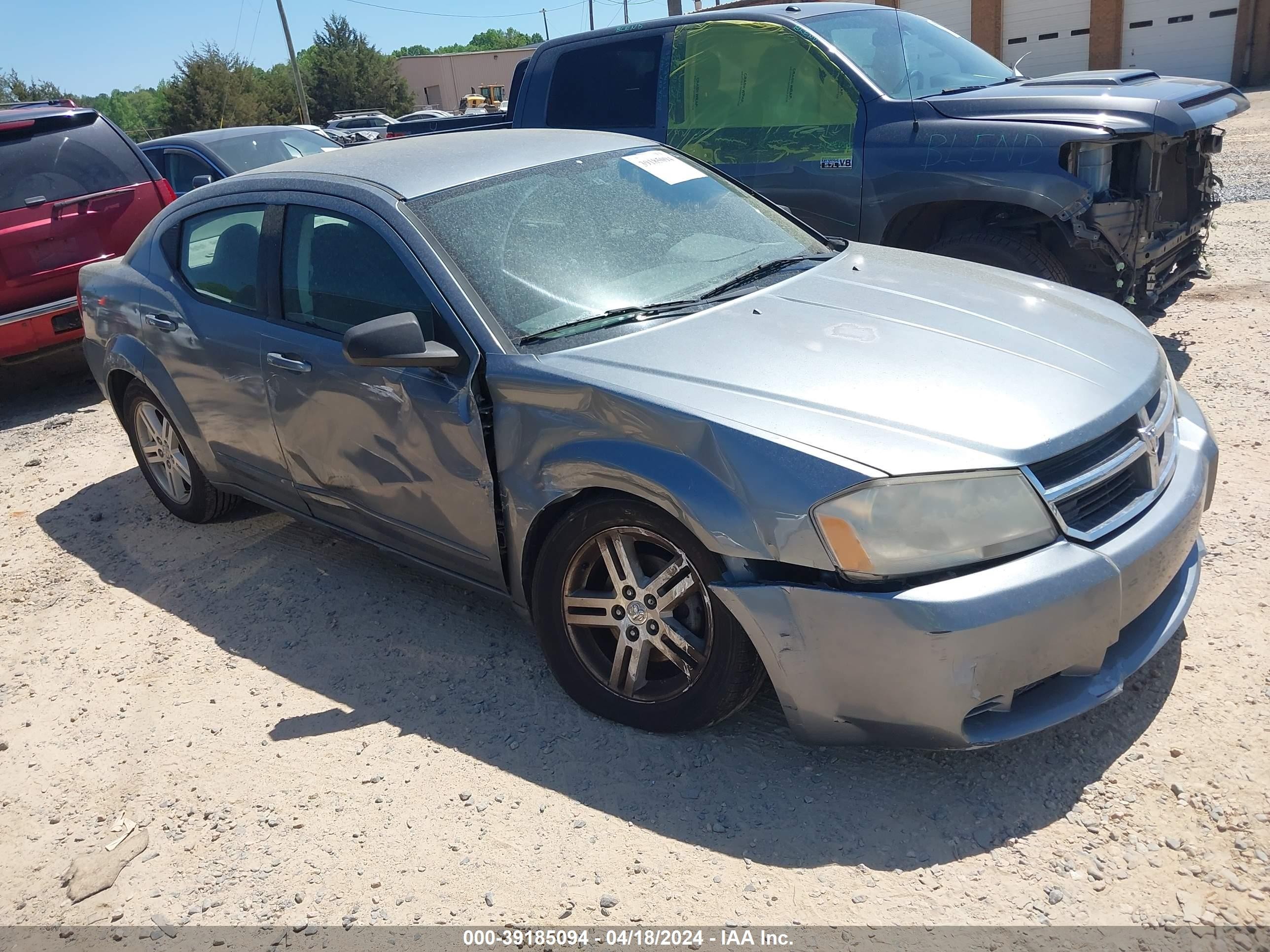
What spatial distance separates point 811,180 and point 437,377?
11.0ft

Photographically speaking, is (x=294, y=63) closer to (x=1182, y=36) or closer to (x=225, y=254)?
(x=1182, y=36)

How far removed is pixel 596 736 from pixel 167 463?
10.2ft

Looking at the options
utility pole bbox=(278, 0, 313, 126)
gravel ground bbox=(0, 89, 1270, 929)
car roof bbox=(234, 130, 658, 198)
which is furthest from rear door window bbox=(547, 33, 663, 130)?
utility pole bbox=(278, 0, 313, 126)

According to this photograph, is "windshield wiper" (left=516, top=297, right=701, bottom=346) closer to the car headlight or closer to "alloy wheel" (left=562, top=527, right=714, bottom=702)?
"alloy wheel" (left=562, top=527, right=714, bottom=702)

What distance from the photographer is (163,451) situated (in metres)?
5.11

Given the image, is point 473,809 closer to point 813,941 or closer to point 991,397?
point 813,941

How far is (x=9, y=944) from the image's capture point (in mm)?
2701

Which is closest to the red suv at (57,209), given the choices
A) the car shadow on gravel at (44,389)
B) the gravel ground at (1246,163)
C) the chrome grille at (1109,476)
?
the car shadow on gravel at (44,389)

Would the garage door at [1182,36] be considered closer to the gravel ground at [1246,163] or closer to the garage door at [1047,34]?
the garage door at [1047,34]

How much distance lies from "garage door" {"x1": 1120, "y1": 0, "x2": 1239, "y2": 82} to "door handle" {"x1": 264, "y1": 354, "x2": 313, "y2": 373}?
26.0 metres

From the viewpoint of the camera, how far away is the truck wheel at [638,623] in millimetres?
2830

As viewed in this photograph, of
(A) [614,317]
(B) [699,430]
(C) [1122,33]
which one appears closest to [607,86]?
(A) [614,317]

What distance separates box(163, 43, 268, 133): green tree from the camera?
38281mm

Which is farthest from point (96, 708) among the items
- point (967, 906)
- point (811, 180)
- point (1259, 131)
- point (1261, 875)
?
point (1259, 131)
